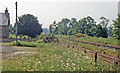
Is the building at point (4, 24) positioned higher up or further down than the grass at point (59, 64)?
A: higher up

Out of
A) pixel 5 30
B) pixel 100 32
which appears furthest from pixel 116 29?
pixel 5 30

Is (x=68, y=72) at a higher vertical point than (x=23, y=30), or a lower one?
lower

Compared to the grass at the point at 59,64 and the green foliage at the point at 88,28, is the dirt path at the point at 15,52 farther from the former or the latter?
the green foliage at the point at 88,28

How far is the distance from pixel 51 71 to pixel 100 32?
5521cm

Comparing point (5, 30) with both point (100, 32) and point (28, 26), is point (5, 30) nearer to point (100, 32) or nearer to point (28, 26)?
point (28, 26)

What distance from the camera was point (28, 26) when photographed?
5109 cm

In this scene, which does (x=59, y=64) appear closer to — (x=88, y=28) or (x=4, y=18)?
(x=4, y=18)

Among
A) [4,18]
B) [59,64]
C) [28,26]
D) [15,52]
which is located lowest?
[15,52]

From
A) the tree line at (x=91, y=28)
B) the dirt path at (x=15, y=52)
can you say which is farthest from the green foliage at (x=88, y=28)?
the dirt path at (x=15, y=52)

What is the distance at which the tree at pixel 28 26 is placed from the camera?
50750mm

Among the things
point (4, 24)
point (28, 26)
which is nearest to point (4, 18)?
point (4, 24)

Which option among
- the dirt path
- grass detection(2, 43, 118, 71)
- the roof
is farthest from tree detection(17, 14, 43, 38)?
grass detection(2, 43, 118, 71)

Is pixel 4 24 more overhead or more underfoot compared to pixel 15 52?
more overhead

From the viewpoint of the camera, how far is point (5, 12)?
161 ft
